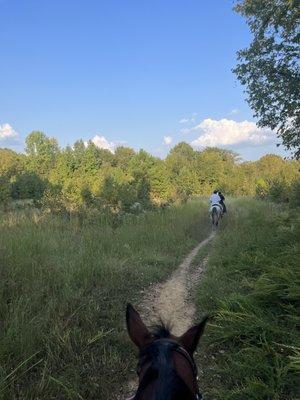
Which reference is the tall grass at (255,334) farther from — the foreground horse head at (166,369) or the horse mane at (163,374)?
the horse mane at (163,374)

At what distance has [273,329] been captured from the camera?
177 inches

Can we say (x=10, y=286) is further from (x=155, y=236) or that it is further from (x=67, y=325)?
(x=155, y=236)

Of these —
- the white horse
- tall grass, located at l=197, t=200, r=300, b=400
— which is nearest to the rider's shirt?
the white horse

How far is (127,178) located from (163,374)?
29711 mm

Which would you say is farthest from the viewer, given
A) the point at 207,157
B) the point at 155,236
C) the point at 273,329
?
the point at 207,157

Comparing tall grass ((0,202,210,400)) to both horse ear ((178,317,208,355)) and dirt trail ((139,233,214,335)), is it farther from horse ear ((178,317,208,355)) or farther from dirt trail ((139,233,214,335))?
horse ear ((178,317,208,355))

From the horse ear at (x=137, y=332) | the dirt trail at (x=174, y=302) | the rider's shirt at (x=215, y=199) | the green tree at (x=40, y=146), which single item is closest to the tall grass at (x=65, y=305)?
the dirt trail at (x=174, y=302)

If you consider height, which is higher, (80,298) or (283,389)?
(80,298)

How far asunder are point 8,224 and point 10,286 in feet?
11.9

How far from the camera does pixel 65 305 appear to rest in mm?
5094

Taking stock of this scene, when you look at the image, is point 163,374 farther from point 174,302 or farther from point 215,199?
point 215,199

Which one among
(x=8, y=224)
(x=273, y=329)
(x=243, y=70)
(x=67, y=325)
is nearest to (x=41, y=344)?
(x=67, y=325)

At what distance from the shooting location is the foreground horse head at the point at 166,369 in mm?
1571

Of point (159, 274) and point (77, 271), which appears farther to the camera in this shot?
point (159, 274)
